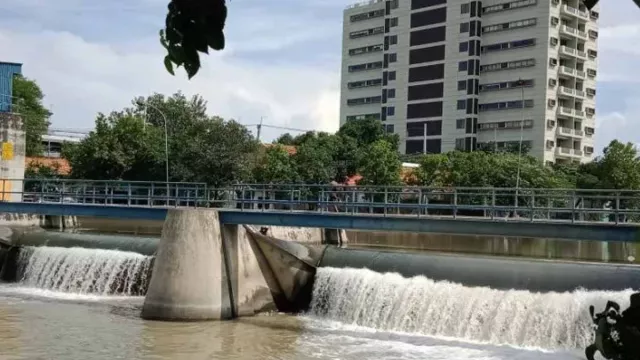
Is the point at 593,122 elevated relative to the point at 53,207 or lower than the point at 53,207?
elevated

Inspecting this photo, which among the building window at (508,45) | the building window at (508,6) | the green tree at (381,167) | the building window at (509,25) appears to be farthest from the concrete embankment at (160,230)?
the building window at (508,6)

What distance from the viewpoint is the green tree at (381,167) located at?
1770 inches

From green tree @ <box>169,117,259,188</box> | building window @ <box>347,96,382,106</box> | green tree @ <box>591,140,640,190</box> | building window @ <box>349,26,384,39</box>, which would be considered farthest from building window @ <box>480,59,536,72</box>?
green tree @ <box>169,117,259,188</box>

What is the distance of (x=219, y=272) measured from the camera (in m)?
20.5

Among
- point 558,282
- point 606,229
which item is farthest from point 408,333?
point 606,229

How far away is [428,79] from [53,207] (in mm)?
55987

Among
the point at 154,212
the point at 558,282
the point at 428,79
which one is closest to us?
the point at 558,282

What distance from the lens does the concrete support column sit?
65.1 ft

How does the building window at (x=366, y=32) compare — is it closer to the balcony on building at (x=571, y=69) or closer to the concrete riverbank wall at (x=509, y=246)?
the balcony on building at (x=571, y=69)

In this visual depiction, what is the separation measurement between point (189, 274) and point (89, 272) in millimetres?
5940

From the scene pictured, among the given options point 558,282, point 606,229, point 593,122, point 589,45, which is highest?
point 589,45

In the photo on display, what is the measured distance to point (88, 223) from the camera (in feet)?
133

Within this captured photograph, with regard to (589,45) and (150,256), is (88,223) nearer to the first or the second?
(150,256)

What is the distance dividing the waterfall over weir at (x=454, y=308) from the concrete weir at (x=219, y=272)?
0.99 meters
